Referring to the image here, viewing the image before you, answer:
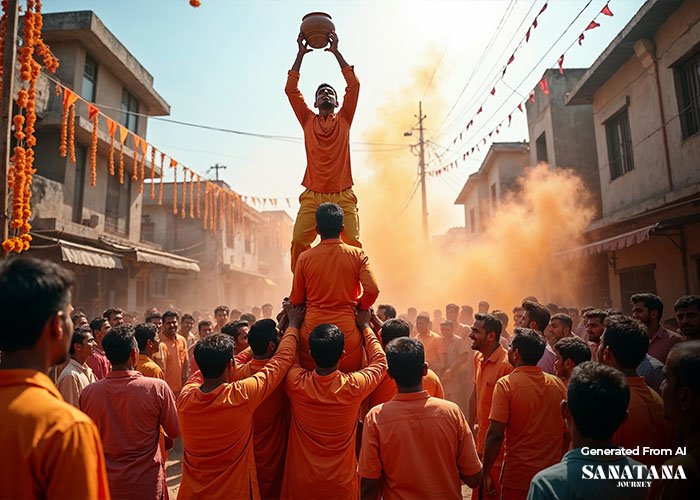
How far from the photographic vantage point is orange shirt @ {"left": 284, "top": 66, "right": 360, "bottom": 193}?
513 centimetres

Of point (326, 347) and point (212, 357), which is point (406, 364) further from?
point (212, 357)

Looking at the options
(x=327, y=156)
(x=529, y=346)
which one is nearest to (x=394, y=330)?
(x=529, y=346)

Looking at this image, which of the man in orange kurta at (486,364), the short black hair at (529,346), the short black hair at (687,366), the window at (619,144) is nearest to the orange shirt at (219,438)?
the short black hair at (529,346)

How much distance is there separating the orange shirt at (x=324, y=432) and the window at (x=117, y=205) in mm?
16923

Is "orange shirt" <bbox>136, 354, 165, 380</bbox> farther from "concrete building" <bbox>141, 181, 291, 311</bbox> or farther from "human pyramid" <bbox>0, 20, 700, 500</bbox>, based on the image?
"concrete building" <bbox>141, 181, 291, 311</bbox>

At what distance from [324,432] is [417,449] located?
0.97m

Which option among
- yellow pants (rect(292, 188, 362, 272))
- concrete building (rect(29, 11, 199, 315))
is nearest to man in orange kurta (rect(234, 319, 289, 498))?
yellow pants (rect(292, 188, 362, 272))

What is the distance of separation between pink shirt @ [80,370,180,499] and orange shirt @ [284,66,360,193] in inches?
110

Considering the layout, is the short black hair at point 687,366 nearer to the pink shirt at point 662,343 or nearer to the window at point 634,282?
the pink shirt at point 662,343

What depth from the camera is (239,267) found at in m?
30.9

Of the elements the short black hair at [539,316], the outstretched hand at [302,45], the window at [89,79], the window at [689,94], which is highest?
the window at [89,79]

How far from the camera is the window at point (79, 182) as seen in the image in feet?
51.0

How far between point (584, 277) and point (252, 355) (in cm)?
1478

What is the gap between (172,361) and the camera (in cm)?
789
